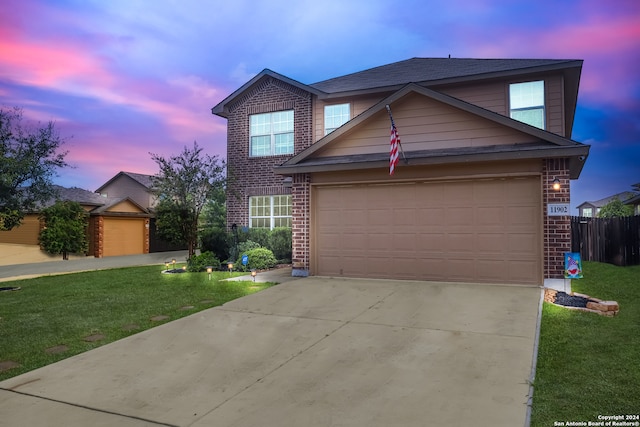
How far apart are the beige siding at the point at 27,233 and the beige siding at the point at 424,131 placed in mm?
18082

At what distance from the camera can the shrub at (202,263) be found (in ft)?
47.2

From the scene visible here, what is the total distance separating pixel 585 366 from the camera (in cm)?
476

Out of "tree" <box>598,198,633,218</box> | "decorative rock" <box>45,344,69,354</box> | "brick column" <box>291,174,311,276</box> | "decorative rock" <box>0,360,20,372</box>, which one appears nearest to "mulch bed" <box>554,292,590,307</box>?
"brick column" <box>291,174,311,276</box>

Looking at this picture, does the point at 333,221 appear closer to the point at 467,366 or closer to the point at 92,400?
the point at 467,366

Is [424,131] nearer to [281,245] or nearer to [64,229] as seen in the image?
[281,245]

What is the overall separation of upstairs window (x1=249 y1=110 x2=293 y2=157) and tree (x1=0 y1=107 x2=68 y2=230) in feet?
23.2

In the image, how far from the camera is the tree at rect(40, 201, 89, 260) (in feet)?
69.9

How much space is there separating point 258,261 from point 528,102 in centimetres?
1040

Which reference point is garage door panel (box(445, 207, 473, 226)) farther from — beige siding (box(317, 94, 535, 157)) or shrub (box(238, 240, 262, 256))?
shrub (box(238, 240, 262, 256))

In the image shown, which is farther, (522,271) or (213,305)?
(522,271)

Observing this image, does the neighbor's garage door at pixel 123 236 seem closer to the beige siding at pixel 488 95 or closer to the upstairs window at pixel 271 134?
the upstairs window at pixel 271 134

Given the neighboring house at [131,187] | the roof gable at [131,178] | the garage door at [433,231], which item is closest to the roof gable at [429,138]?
the garage door at [433,231]

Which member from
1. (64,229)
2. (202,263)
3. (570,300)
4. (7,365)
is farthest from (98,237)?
(570,300)

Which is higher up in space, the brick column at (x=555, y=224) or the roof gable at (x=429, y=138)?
the roof gable at (x=429, y=138)
